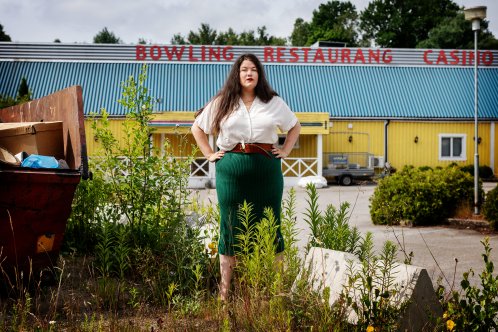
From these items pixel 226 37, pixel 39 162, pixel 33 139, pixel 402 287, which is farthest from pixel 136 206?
pixel 226 37

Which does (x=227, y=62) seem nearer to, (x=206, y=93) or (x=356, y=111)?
(x=206, y=93)

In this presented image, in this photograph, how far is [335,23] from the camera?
5900 centimetres

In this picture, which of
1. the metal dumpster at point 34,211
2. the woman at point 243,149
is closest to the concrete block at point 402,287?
the woman at point 243,149

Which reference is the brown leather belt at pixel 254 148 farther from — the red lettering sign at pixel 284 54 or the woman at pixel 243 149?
the red lettering sign at pixel 284 54

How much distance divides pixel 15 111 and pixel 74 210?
2.04 m

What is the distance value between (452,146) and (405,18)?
2999 cm

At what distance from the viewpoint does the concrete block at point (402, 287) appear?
3.29 metres

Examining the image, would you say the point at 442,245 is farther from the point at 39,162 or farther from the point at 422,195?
the point at 39,162

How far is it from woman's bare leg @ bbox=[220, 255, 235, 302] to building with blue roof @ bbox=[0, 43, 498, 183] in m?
19.8

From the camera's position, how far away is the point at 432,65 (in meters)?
30.5

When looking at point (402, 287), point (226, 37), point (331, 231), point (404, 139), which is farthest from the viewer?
point (226, 37)

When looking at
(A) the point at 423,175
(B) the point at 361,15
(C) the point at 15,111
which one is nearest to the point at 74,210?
(C) the point at 15,111

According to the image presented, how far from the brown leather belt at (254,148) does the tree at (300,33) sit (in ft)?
190

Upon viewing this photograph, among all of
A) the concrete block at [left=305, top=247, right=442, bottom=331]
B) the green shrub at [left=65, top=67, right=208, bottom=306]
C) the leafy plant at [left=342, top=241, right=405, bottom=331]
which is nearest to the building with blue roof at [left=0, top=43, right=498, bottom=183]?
the green shrub at [left=65, top=67, right=208, bottom=306]
